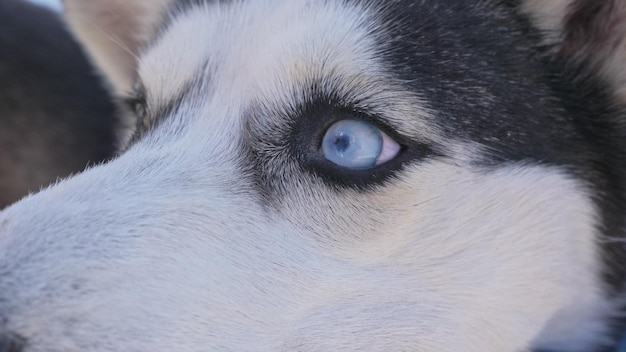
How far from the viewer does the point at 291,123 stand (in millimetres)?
1784

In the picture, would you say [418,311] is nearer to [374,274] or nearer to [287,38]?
→ [374,274]

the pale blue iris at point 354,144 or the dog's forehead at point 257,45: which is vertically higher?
the dog's forehead at point 257,45

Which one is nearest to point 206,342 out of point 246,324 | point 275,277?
point 246,324

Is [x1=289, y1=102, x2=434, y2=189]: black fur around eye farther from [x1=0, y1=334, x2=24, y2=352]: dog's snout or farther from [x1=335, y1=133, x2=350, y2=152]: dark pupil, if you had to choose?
[x1=0, y1=334, x2=24, y2=352]: dog's snout

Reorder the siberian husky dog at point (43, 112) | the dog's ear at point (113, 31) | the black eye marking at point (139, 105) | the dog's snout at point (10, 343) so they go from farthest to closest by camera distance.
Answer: the siberian husky dog at point (43, 112), the dog's ear at point (113, 31), the black eye marking at point (139, 105), the dog's snout at point (10, 343)

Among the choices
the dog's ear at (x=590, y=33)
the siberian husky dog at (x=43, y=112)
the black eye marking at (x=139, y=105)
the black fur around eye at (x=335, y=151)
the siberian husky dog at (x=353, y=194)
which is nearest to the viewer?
the siberian husky dog at (x=353, y=194)

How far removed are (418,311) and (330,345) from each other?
247 millimetres

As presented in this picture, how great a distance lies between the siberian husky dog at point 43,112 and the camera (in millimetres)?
3199

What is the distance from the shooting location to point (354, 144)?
1.74 meters

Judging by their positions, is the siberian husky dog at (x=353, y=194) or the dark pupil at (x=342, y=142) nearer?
the siberian husky dog at (x=353, y=194)

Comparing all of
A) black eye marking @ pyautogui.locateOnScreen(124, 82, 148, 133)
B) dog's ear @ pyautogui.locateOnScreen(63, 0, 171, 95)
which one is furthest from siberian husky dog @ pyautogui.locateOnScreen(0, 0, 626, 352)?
dog's ear @ pyautogui.locateOnScreen(63, 0, 171, 95)

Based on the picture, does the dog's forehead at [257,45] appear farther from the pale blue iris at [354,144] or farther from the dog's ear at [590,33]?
the dog's ear at [590,33]

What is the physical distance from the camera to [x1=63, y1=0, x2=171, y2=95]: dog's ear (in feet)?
8.82

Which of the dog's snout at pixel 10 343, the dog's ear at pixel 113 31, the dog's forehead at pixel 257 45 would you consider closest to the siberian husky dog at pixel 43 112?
the dog's ear at pixel 113 31
